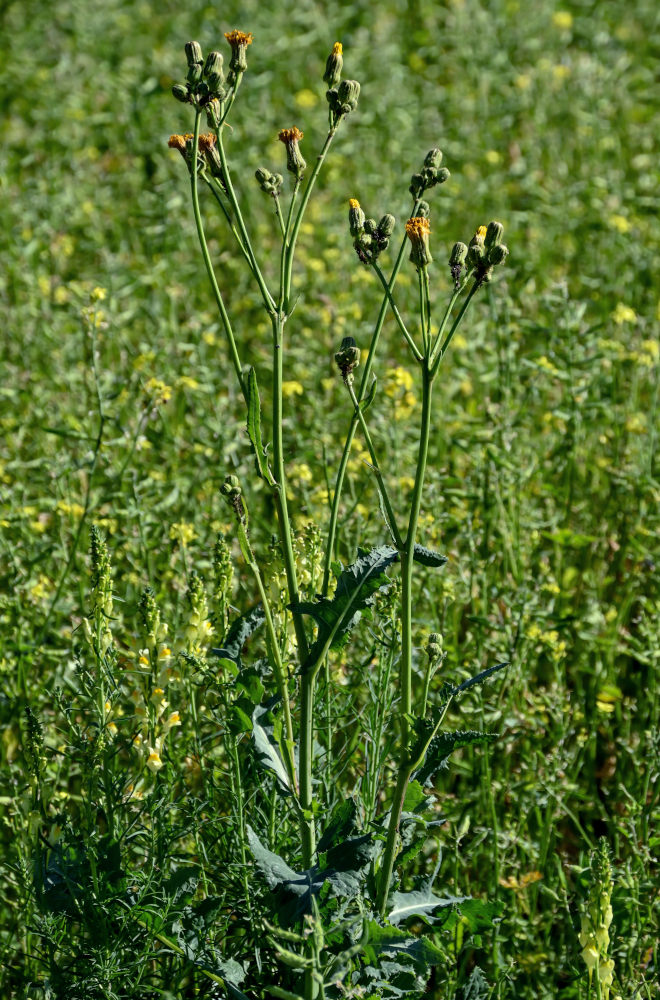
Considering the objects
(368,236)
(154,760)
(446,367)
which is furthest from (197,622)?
(446,367)

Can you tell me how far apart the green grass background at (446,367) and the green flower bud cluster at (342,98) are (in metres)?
1.23

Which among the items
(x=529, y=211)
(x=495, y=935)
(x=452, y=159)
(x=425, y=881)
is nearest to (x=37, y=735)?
(x=425, y=881)

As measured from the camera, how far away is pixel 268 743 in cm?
190

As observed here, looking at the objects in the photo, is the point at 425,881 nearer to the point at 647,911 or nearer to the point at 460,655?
the point at 647,911

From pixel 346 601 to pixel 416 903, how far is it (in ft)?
1.94

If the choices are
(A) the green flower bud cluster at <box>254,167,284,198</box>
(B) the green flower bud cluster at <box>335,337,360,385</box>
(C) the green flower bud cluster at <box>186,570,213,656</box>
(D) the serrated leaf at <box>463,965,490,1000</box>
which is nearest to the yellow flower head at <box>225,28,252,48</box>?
(A) the green flower bud cluster at <box>254,167,284,198</box>

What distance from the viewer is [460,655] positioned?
9.61 ft

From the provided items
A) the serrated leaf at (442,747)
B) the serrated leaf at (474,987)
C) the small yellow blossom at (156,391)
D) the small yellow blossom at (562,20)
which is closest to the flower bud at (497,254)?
the serrated leaf at (442,747)

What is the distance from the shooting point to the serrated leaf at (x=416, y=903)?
1.86m

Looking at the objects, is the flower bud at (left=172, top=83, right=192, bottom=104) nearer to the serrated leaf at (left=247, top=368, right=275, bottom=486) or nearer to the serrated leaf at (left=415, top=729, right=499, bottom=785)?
the serrated leaf at (left=247, top=368, right=275, bottom=486)

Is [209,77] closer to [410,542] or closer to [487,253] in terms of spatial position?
[487,253]

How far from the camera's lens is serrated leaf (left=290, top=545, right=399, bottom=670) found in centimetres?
175

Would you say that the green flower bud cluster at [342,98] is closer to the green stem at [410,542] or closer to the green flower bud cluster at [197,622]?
the green stem at [410,542]

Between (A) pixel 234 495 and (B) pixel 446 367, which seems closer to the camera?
Answer: (A) pixel 234 495
